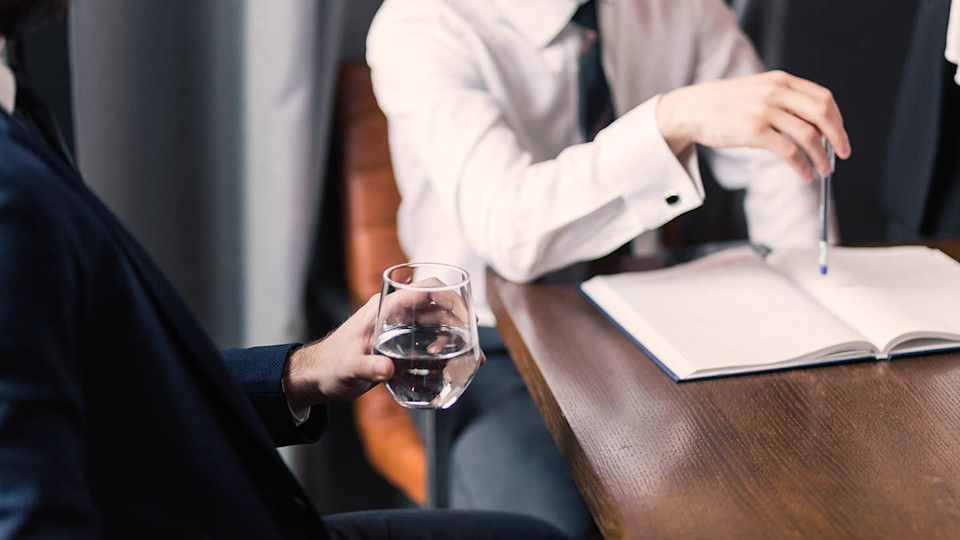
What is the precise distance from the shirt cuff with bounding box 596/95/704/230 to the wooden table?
217 mm

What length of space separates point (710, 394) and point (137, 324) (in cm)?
46

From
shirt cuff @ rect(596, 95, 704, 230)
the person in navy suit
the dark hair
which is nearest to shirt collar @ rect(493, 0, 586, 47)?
shirt cuff @ rect(596, 95, 704, 230)

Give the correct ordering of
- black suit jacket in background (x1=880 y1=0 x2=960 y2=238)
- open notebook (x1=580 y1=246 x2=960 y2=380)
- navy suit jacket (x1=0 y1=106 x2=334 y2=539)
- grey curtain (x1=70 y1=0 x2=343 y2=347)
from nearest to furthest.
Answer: navy suit jacket (x1=0 y1=106 x2=334 y2=539)
open notebook (x1=580 y1=246 x2=960 y2=380)
black suit jacket in background (x1=880 y1=0 x2=960 y2=238)
grey curtain (x1=70 y1=0 x2=343 y2=347)

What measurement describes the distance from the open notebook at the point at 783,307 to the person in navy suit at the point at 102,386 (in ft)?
0.99

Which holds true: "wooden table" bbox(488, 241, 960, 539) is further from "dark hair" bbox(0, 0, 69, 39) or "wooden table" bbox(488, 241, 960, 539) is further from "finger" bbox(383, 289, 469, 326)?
"dark hair" bbox(0, 0, 69, 39)

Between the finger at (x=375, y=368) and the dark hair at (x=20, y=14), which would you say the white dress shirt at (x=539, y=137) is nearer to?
the finger at (x=375, y=368)

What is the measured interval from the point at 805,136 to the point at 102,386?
27.3 inches

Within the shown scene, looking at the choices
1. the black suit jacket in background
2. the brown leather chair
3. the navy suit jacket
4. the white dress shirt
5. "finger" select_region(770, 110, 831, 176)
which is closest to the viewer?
the navy suit jacket

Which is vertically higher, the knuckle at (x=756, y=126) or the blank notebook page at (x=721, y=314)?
the knuckle at (x=756, y=126)

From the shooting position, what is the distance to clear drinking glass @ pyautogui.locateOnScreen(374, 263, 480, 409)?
25.7 inches

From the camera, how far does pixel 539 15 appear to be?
1.33 m

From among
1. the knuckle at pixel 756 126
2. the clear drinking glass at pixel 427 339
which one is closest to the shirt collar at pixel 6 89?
the clear drinking glass at pixel 427 339

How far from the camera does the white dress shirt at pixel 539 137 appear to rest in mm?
1046

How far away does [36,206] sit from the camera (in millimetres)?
502
